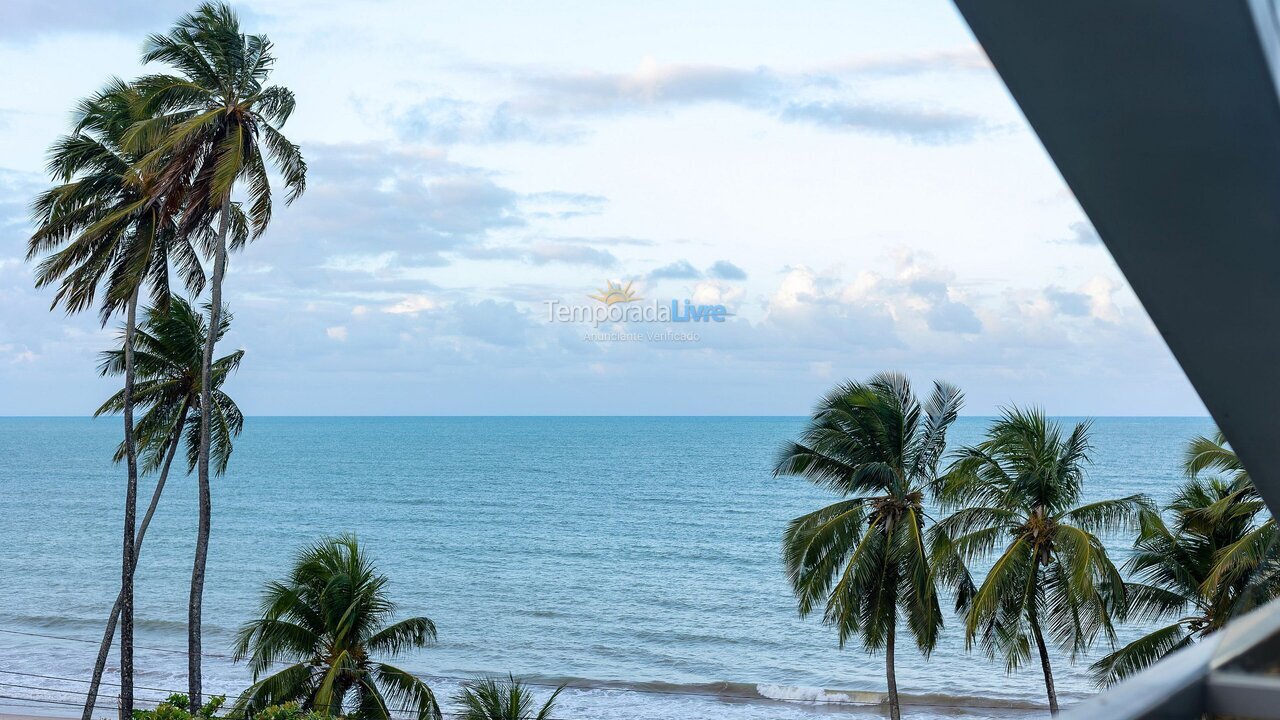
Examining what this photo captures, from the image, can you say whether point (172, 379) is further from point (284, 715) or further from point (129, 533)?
point (284, 715)

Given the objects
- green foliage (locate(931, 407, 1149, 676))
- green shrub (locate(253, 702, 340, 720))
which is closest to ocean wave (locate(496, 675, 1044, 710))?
green foliage (locate(931, 407, 1149, 676))

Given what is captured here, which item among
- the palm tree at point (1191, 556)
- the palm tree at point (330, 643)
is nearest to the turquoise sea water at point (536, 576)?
the palm tree at point (1191, 556)

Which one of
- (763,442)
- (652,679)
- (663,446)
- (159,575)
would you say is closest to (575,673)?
(652,679)

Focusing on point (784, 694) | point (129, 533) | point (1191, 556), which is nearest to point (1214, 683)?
point (1191, 556)

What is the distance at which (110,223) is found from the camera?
1636cm

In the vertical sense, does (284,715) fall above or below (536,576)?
above

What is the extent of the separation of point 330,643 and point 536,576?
30.4 meters

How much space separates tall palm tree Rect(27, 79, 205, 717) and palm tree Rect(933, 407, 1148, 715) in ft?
44.4

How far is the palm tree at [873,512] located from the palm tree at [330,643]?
20.9ft

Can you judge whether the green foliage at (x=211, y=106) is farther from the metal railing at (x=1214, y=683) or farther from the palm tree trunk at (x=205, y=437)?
the metal railing at (x=1214, y=683)

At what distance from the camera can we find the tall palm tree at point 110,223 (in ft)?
54.1

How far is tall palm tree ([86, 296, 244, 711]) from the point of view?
19344 mm

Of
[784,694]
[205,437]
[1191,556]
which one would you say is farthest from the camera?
[784,694]

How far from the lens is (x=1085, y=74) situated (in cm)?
126
